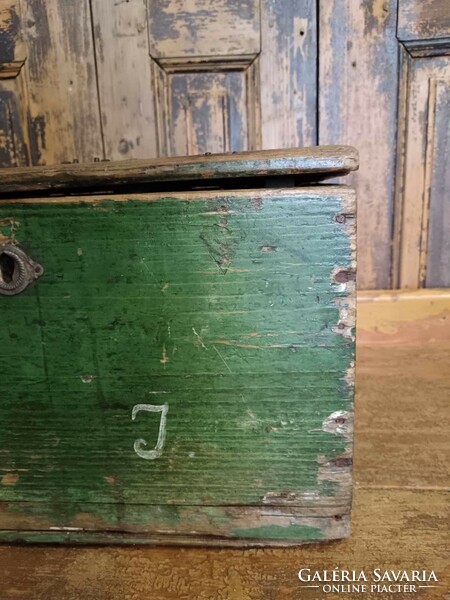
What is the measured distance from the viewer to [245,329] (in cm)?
51

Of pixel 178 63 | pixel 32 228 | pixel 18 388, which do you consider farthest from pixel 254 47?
pixel 18 388

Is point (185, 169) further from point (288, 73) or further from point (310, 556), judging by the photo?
point (288, 73)

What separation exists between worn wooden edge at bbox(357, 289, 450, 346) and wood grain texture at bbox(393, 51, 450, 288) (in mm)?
52

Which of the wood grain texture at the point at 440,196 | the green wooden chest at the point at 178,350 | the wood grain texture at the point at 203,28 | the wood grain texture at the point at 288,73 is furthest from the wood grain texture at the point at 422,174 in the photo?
the green wooden chest at the point at 178,350

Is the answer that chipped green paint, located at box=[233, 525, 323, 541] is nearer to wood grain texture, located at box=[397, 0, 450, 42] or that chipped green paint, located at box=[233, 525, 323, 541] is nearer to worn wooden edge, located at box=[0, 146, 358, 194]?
worn wooden edge, located at box=[0, 146, 358, 194]

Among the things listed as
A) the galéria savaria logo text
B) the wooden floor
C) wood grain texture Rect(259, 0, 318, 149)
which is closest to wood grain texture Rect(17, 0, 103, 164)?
wood grain texture Rect(259, 0, 318, 149)

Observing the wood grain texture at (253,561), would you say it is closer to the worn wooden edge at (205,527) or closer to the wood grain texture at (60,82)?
the worn wooden edge at (205,527)

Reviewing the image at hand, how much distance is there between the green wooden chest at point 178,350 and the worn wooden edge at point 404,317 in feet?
2.24

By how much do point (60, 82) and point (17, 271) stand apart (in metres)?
0.84

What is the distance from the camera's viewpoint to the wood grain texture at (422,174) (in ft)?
3.64

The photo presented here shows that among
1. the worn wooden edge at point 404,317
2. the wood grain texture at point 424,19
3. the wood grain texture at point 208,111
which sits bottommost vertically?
the worn wooden edge at point 404,317

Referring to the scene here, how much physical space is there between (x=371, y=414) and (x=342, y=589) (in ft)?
1.40

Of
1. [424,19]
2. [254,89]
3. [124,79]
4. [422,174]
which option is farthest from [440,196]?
[124,79]

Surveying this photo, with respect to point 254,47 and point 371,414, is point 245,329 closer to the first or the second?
point 371,414
